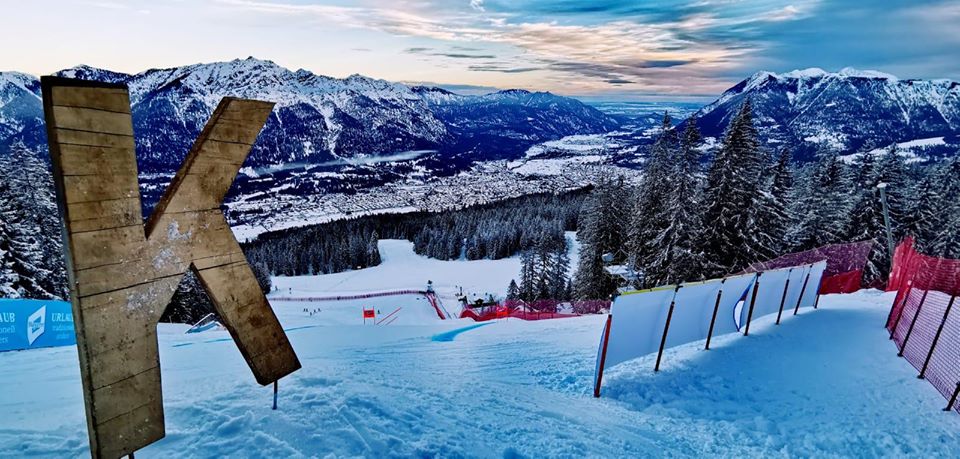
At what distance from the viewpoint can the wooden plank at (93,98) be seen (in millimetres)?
3346

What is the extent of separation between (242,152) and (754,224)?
Result: 80.1 feet

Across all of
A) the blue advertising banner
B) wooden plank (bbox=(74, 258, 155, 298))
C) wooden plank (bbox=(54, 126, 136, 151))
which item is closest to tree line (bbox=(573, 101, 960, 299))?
wooden plank (bbox=(74, 258, 155, 298))

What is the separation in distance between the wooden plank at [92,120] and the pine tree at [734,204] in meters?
24.2

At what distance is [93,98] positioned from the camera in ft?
11.6

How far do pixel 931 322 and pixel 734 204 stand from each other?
47.9ft

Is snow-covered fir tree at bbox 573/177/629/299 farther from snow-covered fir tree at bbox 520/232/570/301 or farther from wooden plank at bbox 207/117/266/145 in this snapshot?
wooden plank at bbox 207/117/266/145

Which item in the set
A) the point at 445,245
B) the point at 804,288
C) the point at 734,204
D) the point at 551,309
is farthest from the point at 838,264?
the point at 445,245

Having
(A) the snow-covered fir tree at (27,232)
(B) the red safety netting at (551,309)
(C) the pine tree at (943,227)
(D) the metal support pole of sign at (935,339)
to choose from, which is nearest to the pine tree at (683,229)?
(B) the red safety netting at (551,309)

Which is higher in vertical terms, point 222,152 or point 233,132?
point 233,132

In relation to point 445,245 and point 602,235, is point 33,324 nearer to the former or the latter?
point 602,235

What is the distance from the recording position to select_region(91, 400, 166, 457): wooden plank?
12.5 ft

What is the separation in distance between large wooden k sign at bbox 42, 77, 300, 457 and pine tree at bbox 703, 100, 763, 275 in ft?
76.4

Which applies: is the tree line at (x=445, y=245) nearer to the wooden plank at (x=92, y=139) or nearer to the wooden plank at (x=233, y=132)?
the wooden plank at (x=233, y=132)

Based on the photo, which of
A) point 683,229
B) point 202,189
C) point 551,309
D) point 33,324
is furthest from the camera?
Result: point 551,309
